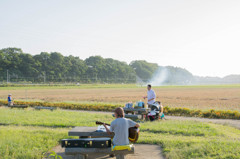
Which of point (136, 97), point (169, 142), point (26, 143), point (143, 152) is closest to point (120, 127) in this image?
point (143, 152)

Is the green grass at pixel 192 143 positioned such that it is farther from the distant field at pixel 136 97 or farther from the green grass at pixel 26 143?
the distant field at pixel 136 97

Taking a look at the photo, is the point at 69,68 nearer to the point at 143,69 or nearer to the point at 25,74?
the point at 25,74

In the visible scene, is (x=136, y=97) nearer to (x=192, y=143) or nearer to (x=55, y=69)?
(x=192, y=143)

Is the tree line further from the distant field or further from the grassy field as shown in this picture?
the grassy field

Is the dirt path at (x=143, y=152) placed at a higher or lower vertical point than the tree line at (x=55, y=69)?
lower

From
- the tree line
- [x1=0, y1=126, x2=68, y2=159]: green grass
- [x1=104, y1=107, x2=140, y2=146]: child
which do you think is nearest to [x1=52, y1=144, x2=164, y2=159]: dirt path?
[x1=0, y1=126, x2=68, y2=159]: green grass

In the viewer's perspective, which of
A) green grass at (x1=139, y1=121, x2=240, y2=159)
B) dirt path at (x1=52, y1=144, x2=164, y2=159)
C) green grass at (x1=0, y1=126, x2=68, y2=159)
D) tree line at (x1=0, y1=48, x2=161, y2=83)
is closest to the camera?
green grass at (x1=139, y1=121, x2=240, y2=159)

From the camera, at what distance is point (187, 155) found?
243 inches

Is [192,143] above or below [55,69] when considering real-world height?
below

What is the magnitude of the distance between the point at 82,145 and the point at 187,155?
103 inches

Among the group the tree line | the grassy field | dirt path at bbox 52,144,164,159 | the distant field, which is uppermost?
the tree line

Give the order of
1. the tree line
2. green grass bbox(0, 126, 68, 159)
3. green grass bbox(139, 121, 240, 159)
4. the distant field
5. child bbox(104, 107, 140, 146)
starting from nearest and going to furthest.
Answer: child bbox(104, 107, 140, 146) → green grass bbox(139, 121, 240, 159) → green grass bbox(0, 126, 68, 159) → the distant field → the tree line

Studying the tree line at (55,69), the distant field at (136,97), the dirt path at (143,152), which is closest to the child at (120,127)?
the dirt path at (143,152)

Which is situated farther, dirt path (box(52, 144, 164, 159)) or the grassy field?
dirt path (box(52, 144, 164, 159))
